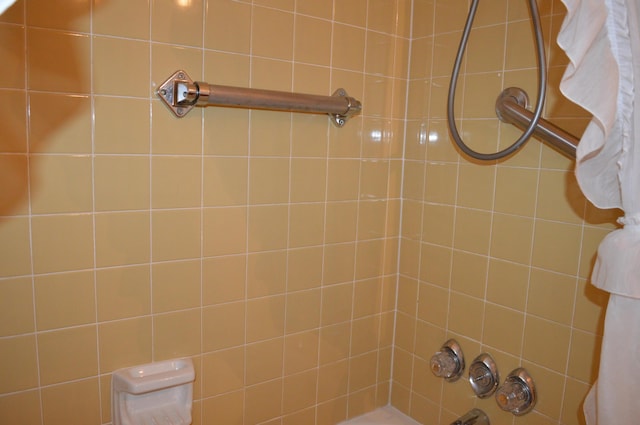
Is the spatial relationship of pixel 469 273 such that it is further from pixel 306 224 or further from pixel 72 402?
pixel 72 402

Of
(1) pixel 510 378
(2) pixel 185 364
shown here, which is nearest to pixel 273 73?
(2) pixel 185 364

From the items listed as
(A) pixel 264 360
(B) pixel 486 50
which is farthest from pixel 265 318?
(B) pixel 486 50

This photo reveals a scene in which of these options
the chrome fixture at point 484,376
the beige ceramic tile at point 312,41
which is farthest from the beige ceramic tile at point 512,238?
the beige ceramic tile at point 312,41

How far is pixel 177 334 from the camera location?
1.27 metres

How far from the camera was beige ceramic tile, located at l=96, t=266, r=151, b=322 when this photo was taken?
3.81 ft

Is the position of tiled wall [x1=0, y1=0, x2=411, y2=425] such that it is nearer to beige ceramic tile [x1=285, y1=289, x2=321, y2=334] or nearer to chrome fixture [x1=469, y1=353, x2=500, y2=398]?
beige ceramic tile [x1=285, y1=289, x2=321, y2=334]

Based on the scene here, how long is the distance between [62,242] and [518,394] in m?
1.22

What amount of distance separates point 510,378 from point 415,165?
0.71 metres

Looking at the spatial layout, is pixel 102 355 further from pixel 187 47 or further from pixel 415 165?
pixel 415 165

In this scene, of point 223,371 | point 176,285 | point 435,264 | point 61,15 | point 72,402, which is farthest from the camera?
point 435,264

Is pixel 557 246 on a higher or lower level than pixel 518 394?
higher

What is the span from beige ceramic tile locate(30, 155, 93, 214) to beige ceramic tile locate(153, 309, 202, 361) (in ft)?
1.14

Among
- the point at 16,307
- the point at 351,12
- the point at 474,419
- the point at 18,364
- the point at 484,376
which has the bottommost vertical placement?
the point at 474,419

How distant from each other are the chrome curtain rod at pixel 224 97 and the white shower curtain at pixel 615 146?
637mm
